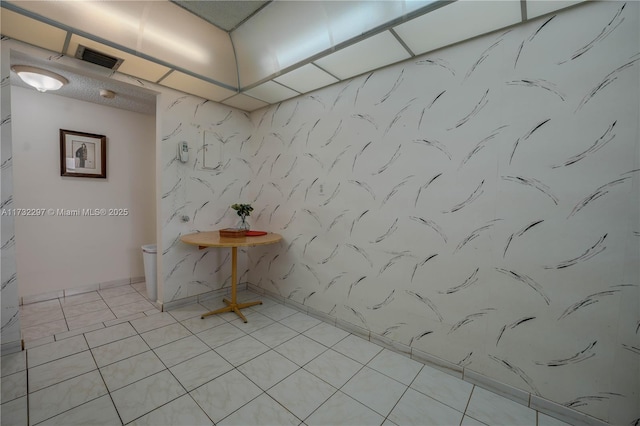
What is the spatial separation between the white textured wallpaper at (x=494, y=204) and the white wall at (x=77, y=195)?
1320 mm

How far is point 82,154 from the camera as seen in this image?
3309 millimetres

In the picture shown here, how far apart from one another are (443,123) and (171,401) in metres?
2.71

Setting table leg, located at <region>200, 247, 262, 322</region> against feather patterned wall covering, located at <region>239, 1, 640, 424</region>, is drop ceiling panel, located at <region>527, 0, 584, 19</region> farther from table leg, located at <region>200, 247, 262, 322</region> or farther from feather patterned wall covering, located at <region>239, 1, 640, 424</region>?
table leg, located at <region>200, 247, 262, 322</region>

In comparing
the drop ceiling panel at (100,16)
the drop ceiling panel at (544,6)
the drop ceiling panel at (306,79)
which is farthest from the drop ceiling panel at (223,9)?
the drop ceiling panel at (544,6)

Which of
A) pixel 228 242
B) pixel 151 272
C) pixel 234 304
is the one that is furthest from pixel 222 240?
pixel 151 272

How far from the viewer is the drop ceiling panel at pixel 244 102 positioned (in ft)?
10.1

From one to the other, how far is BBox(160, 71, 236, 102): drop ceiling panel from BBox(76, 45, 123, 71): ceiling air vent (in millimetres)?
→ 421

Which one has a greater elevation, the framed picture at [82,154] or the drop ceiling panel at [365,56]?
the drop ceiling panel at [365,56]

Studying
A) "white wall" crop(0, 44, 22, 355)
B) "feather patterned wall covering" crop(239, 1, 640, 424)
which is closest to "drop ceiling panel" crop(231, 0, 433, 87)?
"feather patterned wall covering" crop(239, 1, 640, 424)

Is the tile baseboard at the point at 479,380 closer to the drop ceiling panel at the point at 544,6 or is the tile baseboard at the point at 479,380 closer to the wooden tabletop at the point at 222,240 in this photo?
the wooden tabletop at the point at 222,240

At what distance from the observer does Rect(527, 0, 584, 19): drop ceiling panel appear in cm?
149

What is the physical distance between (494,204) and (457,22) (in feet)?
4.07

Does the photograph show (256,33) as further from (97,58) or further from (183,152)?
(183,152)

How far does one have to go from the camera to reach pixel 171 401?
5.41ft
